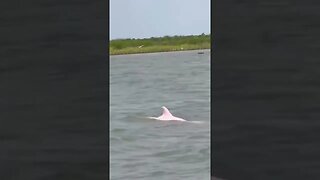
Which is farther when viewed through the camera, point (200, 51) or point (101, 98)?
point (200, 51)

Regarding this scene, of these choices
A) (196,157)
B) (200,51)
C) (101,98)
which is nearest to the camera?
(101,98)

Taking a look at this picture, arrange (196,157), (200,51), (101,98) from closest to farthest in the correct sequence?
(101,98) < (196,157) < (200,51)

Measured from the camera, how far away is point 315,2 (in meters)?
1.51

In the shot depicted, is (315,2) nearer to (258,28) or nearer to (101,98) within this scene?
(258,28)

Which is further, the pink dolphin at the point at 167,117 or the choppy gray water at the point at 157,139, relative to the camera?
the pink dolphin at the point at 167,117

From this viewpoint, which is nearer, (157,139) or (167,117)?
(157,139)

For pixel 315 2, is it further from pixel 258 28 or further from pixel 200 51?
pixel 200 51

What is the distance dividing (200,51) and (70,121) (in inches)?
2276

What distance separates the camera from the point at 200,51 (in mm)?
59062

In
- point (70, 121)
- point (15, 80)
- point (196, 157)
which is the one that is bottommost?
point (196, 157)

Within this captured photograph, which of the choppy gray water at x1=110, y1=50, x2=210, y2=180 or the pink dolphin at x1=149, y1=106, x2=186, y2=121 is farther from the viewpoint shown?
the pink dolphin at x1=149, y1=106, x2=186, y2=121

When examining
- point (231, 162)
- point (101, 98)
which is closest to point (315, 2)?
point (231, 162)

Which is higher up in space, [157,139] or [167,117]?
[167,117]

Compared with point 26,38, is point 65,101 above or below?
below
